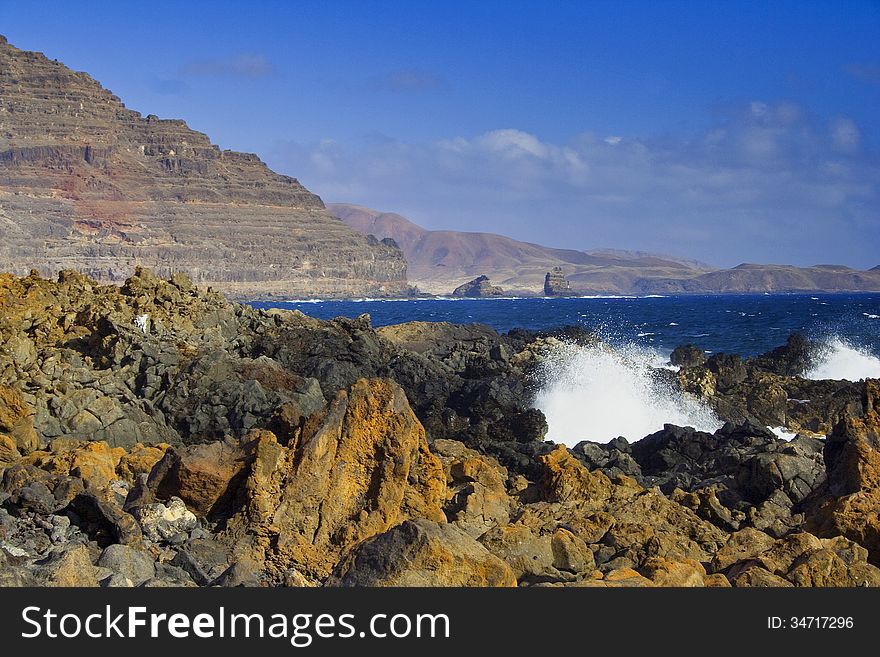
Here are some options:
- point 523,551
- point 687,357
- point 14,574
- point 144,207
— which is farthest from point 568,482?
point 144,207

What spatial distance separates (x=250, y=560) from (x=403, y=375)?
13.5 meters

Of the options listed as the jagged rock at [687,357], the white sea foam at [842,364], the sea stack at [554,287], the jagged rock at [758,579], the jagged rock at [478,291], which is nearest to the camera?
the jagged rock at [758,579]

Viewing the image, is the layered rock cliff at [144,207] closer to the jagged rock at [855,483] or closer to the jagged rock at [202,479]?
the jagged rock at [202,479]

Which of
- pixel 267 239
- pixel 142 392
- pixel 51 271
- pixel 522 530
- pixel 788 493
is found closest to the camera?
pixel 522 530

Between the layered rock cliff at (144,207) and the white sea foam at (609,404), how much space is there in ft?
424

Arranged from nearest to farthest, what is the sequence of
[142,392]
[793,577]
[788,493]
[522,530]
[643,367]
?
[793,577], [522,530], [788,493], [142,392], [643,367]

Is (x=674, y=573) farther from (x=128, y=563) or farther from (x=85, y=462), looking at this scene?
(x=85, y=462)

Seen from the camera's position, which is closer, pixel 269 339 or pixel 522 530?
pixel 522 530

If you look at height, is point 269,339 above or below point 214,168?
below

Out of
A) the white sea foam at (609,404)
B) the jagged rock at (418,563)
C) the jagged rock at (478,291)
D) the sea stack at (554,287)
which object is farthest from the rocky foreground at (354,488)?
the sea stack at (554,287)

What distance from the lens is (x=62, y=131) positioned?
588 ft

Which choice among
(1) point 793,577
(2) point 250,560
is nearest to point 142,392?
(2) point 250,560

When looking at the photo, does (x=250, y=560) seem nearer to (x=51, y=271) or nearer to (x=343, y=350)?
Answer: (x=343, y=350)

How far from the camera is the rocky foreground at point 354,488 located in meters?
6.05
